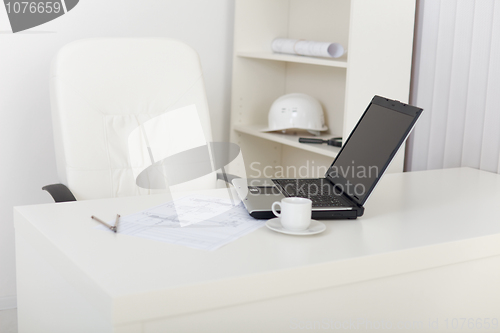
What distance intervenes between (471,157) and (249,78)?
3.37ft

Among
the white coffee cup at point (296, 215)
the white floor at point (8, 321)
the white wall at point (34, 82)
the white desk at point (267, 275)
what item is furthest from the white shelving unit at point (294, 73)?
the white floor at point (8, 321)

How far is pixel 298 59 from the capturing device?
198 cm

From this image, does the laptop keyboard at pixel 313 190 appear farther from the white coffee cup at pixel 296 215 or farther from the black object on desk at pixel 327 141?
the black object on desk at pixel 327 141

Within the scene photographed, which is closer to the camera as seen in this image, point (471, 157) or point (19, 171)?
point (471, 157)

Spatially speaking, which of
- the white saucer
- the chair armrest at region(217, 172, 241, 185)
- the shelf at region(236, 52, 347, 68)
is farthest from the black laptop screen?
the shelf at region(236, 52, 347, 68)

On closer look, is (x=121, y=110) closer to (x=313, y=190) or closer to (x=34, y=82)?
(x=34, y=82)

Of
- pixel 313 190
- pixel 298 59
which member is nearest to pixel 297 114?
pixel 298 59

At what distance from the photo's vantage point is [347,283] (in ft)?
2.97

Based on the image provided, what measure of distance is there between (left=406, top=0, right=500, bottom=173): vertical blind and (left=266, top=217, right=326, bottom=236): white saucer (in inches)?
35.9

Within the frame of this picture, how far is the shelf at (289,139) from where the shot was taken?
1891mm

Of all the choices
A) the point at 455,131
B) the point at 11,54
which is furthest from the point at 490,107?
the point at 11,54

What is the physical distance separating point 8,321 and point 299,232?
4.76ft

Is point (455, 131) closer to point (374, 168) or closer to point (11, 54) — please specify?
point (374, 168)

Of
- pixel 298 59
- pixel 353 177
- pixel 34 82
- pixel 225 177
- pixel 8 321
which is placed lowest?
pixel 8 321
